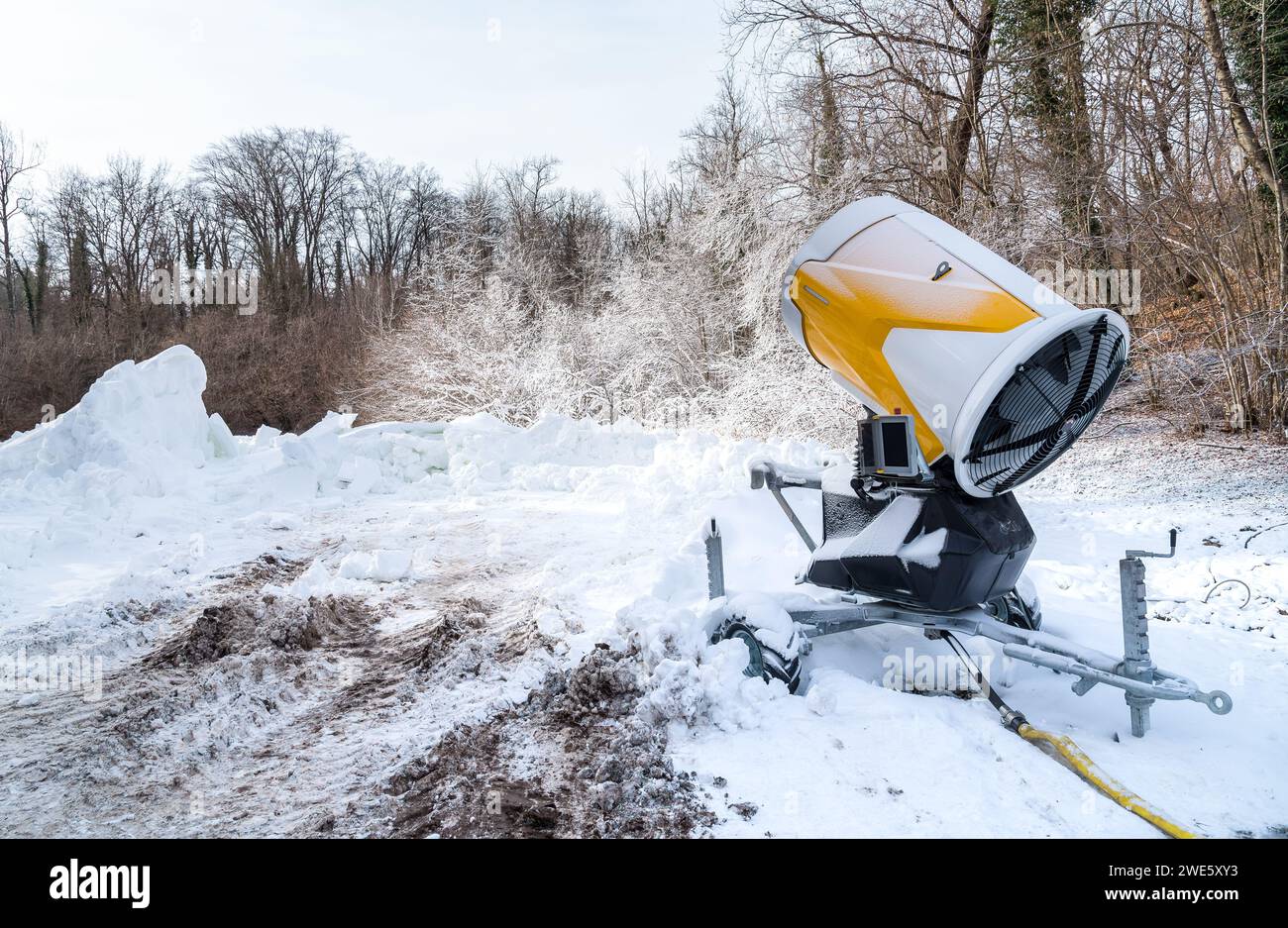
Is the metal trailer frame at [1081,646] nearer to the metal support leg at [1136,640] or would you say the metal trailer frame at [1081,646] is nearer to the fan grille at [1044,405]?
the metal support leg at [1136,640]

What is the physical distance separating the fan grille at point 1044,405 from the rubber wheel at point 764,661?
4.12 feet

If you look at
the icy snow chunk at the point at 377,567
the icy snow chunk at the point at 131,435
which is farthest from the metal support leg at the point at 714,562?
the icy snow chunk at the point at 131,435

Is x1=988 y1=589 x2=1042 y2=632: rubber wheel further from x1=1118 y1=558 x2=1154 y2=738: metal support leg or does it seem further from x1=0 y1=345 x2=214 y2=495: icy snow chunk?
x1=0 y1=345 x2=214 y2=495: icy snow chunk

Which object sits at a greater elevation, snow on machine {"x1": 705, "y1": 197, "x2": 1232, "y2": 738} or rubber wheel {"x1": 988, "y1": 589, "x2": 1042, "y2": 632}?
snow on machine {"x1": 705, "y1": 197, "x2": 1232, "y2": 738}

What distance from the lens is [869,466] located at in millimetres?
3732

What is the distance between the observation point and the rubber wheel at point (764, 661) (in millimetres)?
3701

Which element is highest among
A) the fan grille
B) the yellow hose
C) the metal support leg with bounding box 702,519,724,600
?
the fan grille

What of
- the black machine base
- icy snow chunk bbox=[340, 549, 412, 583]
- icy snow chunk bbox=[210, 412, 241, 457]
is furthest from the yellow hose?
icy snow chunk bbox=[210, 412, 241, 457]

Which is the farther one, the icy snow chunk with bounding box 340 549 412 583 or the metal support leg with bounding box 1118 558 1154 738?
the icy snow chunk with bounding box 340 549 412 583

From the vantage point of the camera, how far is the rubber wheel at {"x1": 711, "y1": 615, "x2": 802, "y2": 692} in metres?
3.70

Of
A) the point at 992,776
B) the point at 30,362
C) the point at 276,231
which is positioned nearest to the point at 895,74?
the point at 992,776

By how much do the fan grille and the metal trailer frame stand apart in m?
0.62

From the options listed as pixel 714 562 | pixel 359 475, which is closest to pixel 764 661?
pixel 714 562

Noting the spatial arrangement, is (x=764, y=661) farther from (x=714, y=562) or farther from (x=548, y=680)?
(x=548, y=680)
